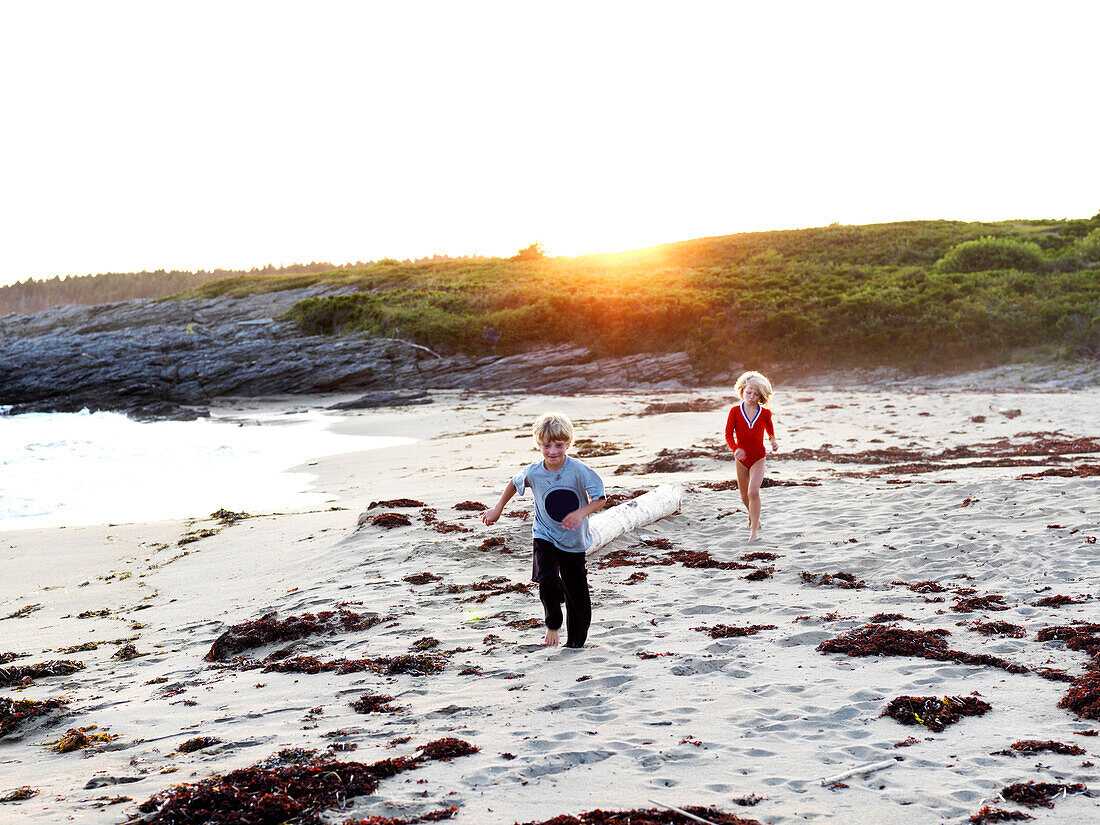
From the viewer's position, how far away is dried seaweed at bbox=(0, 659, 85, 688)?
17.5ft

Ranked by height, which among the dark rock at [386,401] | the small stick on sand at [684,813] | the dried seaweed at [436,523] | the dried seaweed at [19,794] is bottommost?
the small stick on sand at [684,813]

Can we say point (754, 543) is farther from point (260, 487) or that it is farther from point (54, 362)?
point (54, 362)

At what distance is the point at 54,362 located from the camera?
123 ft

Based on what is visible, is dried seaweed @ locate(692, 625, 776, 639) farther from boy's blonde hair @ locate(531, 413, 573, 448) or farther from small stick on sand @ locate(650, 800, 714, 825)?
small stick on sand @ locate(650, 800, 714, 825)

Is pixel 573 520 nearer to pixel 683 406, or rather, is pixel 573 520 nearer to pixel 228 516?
pixel 228 516

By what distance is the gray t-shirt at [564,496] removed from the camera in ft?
16.8

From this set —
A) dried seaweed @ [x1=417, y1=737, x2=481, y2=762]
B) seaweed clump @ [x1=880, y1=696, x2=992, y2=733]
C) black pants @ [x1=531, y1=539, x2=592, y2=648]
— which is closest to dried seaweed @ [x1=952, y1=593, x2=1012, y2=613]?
seaweed clump @ [x1=880, y1=696, x2=992, y2=733]

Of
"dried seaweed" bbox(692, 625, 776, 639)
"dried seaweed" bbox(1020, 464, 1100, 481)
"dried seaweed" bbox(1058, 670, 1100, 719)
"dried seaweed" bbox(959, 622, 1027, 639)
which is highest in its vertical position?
"dried seaweed" bbox(692, 625, 776, 639)

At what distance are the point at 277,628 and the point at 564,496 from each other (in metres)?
2.48

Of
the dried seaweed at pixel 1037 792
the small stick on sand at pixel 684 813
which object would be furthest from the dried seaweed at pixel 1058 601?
the small stick on sand at pixel 684 813

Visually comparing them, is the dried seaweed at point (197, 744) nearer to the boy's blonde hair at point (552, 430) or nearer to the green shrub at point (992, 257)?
the boy's blonde hair at point (552, 430)

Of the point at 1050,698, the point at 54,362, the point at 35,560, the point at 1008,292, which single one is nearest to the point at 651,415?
the point at 35,560

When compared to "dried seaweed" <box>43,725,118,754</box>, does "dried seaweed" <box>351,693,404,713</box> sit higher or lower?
lower

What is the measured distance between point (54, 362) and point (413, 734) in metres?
40.9
